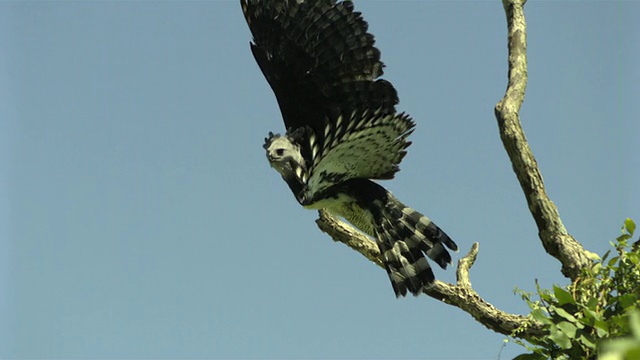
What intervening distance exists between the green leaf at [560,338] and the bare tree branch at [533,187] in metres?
0.90

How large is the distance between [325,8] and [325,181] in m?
1.22

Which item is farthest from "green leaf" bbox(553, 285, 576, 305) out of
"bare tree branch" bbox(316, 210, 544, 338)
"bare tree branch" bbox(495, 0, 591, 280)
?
"bare tree branch" bbox(316, 210, 544, 338)

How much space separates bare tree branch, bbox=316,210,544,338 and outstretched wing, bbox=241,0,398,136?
96 cm

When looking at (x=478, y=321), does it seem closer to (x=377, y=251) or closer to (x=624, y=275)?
(x=377, y=251)

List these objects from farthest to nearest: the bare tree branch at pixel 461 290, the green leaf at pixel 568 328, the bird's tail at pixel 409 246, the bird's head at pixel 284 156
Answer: the bird's tail at pixel 409 246 < the bird's head at pixel 284 156 < the bare tree branch at pixel 461 290 < the green leaf at pixel 568 328

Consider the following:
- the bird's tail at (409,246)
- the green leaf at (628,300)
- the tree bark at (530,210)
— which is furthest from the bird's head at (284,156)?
the green leaf at (628,300)

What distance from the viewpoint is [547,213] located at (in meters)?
3.74

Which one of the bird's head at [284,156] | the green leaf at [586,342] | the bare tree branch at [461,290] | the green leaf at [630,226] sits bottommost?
the green leaf at [586,342]

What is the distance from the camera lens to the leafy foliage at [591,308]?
8.29 ft

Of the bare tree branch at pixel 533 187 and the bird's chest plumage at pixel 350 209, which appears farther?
the bird's chest plumage at pixel 350 209

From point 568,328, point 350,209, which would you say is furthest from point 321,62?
point 568,328

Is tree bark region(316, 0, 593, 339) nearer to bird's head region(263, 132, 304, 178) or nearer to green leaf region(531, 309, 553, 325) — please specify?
green leaf region(531, 309, 553, 325)

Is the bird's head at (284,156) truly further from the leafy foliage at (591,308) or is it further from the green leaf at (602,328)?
the green leaf at (602,328)

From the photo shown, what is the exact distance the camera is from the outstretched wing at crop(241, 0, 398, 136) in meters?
5.18
